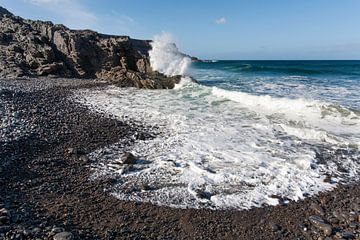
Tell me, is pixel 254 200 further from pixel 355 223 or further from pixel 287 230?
pixel 355 223

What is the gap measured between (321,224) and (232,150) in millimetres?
3566

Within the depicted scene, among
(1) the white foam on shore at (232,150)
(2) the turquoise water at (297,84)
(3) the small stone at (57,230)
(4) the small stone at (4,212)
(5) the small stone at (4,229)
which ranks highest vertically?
(4) the small stone at (4,212)

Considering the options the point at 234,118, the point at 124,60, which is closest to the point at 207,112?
the point at 234,118

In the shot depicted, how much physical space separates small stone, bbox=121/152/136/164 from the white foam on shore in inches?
9.2

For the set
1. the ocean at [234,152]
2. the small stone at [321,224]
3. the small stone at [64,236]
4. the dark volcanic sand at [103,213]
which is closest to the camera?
the small stone at [64,236]

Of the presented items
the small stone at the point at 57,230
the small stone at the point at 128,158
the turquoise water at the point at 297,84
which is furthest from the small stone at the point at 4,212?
the turquoise water at the point at 297,84

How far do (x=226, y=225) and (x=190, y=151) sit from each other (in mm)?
3361

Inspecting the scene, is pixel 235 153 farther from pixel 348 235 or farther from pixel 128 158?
pixel 348 235

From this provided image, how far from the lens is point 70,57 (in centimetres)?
2736

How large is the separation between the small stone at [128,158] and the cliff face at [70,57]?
15.0 m

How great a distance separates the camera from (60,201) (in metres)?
5.76

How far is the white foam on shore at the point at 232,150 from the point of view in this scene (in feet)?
21.1

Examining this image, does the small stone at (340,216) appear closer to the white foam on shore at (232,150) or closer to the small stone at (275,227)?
the white foam on shore at (232,150)

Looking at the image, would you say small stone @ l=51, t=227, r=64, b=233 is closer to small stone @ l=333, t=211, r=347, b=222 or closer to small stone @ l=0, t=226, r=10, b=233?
small stone @ l=0, t=226, r=10, b=233
